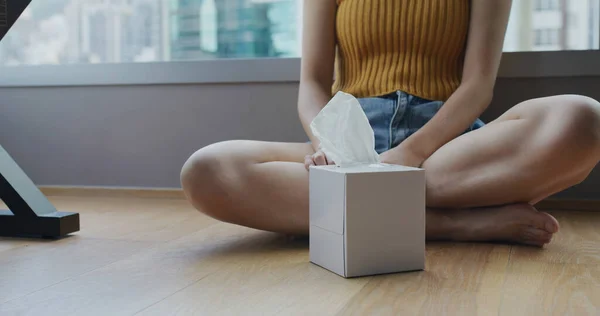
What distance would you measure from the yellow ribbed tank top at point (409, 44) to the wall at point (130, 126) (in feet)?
1.56

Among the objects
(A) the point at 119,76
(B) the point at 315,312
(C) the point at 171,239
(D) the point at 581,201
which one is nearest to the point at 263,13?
(A) the point at 119,76

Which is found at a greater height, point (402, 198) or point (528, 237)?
point (402, 198)

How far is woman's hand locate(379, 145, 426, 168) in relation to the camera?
46.2 inches

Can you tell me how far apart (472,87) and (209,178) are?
544 mm

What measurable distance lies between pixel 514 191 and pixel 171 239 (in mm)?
648

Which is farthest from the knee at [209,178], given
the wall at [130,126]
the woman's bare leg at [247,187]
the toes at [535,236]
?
the wall at [130,126]

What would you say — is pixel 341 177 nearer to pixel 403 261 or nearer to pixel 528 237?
pixel 403 261

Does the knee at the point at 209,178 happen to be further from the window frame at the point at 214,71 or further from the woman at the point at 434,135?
the window frame at the point at 214,71

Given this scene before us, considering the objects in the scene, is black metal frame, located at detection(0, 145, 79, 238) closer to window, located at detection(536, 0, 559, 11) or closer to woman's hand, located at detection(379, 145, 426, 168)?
woman's hand, located at detection(379, 145, 426, 168)

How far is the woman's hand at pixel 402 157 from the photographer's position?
1174mm

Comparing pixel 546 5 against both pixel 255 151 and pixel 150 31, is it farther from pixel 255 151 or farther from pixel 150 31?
pixel 150 31

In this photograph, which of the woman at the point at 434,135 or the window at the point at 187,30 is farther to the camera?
the window at the point at 187,30

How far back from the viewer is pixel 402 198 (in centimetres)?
95

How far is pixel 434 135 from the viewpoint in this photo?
1225 mm
